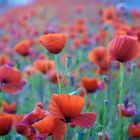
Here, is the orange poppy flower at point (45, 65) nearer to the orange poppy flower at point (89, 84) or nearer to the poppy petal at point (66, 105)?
the orange poppy flower at point (89, 84)

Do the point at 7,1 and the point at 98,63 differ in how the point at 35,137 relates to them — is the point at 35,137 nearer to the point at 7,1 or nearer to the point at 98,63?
the point at 98,63

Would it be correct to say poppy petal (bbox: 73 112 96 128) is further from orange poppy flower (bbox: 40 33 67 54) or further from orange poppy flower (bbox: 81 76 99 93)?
orange poppy flower (bbox: 81 76 99 93)

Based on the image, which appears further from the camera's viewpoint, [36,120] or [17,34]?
[17,34]

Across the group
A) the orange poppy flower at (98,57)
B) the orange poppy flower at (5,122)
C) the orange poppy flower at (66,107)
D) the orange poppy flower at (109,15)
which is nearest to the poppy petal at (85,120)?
the orange poppy flower at (66,107)

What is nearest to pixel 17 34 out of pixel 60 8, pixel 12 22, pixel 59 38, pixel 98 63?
pixel 12 22

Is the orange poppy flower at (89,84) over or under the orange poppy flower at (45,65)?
under

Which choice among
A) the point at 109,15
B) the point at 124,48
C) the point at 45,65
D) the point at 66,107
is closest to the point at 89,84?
the point at 45,65

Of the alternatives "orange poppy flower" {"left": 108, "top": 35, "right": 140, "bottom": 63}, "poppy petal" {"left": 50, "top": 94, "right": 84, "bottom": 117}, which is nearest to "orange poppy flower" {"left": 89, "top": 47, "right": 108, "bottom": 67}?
"orange poppy flower" {"left": 108, "top": 35, "right": 140, "bottom": 63}
